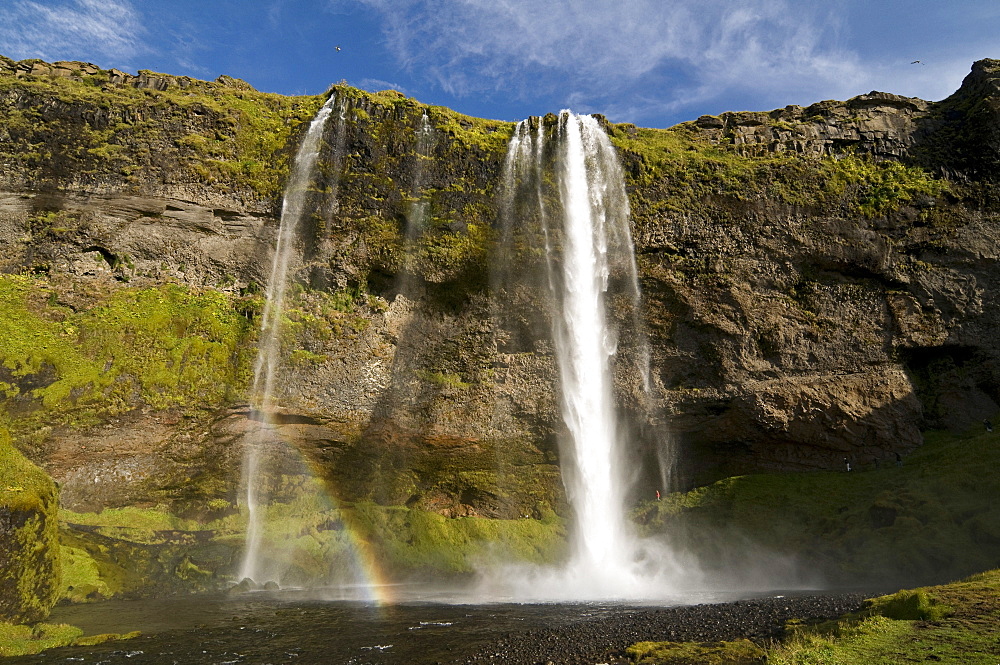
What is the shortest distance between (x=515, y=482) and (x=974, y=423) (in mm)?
23290

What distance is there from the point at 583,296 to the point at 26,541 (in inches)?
932

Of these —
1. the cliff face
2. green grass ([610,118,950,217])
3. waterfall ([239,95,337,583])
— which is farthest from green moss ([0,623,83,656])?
green grass ([610,118,950,217])

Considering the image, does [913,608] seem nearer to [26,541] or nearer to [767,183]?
[26,541]

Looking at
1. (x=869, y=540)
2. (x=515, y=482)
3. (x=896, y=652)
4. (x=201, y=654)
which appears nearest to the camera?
(x=896, y=652)

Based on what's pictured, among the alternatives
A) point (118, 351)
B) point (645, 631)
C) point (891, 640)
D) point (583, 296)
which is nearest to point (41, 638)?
point (118, 351)

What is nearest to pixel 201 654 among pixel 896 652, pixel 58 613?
pixel 58 613

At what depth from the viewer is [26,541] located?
16.0m

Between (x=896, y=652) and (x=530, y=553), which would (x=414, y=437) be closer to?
(x=530, y=553)

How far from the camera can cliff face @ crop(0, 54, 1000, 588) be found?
28094mm

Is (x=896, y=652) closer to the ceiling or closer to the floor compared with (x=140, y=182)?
closer to the floor

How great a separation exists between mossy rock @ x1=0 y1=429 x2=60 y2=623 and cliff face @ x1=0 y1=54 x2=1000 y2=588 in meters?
10.6

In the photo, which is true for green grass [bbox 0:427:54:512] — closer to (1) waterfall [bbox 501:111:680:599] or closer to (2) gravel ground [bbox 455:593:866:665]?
(2) gravel ground [bbox 455:593:866:665]

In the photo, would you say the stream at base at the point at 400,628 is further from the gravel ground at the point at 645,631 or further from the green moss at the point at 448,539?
the green moss at the point at 448,539

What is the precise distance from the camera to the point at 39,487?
17422mm
